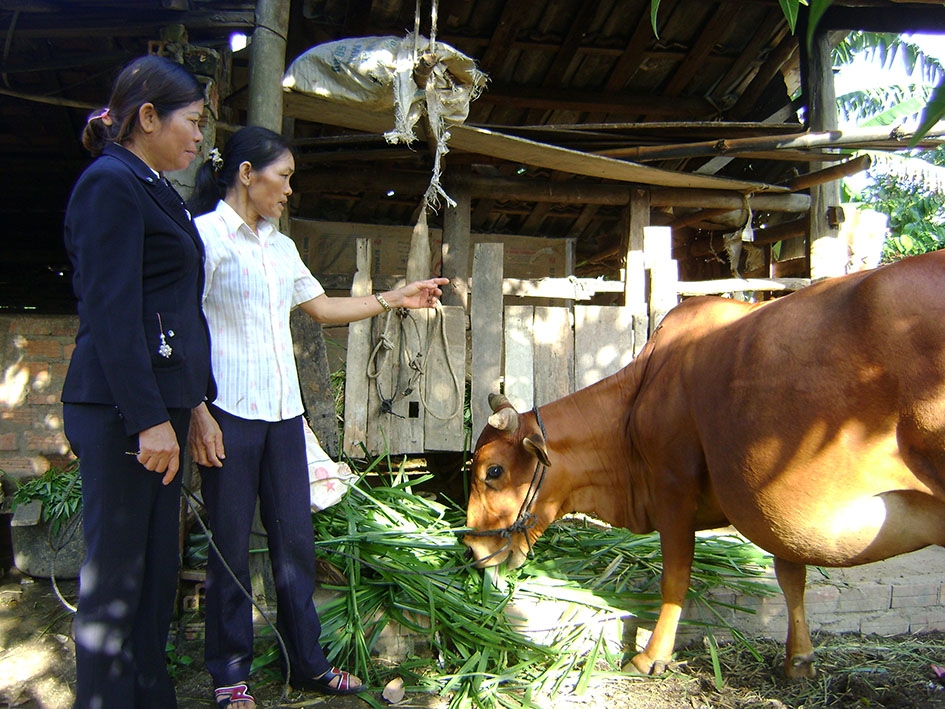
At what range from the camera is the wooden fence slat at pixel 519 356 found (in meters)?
4.52

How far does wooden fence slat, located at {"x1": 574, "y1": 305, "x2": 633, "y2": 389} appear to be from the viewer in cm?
467

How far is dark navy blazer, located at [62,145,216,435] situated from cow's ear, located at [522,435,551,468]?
168 centimetres

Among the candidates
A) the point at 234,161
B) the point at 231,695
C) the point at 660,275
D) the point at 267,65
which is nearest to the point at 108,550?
the point at 231,695

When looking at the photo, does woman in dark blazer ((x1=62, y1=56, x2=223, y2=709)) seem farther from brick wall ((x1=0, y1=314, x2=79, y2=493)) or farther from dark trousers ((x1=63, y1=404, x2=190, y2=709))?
brick wall ((x1=0, y1=314, x2=79, y2=493))

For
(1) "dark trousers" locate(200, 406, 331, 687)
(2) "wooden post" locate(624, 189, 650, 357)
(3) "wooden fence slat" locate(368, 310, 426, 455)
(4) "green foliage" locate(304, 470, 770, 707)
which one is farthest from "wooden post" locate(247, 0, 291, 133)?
(2) "wooden post" locate(624, 189, 650, 357)

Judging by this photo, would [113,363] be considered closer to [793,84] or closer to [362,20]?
[362,20]

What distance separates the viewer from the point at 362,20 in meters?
5.00

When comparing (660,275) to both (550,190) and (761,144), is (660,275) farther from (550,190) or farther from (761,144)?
(550,190)

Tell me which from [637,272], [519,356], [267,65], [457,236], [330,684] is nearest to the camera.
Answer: [330,684]

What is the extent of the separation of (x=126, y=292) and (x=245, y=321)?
2.18 feet

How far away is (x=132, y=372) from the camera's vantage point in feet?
6.73

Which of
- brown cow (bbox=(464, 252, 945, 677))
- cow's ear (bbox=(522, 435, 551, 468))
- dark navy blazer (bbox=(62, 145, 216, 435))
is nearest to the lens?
dark navy blazer (bbox=(62, 145, 216, 435))

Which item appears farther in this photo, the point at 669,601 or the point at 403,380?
the point at 403,380

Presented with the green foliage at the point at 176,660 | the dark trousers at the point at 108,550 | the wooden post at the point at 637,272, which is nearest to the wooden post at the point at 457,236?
the wooden post at the point at 637,272
